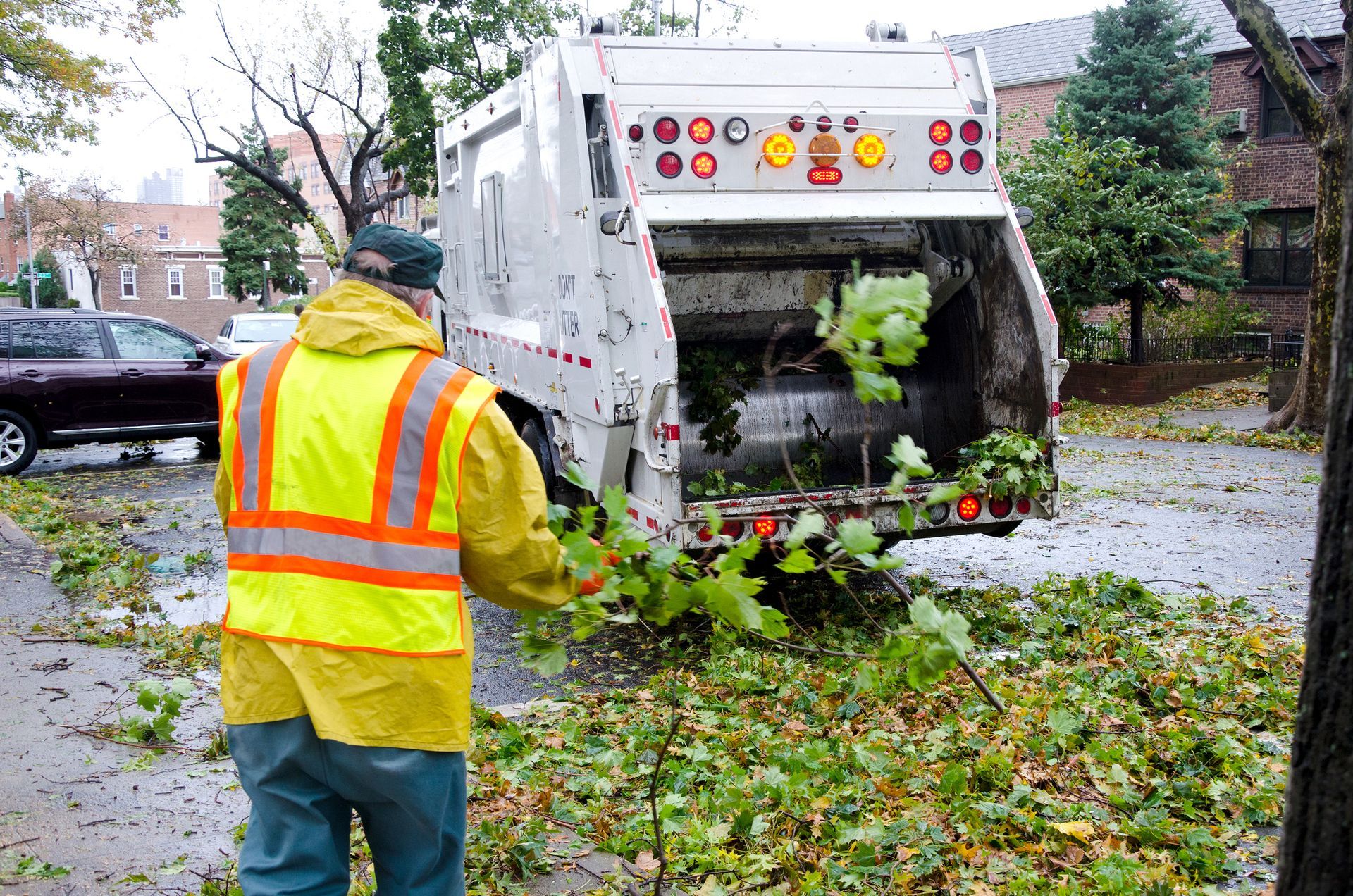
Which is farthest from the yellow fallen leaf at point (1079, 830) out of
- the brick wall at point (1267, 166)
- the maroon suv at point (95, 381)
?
the brick wall at point (1267, 166)

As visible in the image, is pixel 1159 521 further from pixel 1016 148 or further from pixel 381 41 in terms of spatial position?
pixel 381 41

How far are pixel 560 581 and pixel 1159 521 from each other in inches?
287

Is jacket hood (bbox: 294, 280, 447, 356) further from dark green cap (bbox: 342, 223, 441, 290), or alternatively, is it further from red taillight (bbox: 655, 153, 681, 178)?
red taillight (bbox: 655, 153, 681, 178)

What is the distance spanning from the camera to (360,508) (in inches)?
89.3

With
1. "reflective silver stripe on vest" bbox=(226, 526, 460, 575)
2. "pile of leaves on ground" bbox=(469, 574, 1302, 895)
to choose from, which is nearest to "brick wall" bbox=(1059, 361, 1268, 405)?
"pile of leaves on ground" bbox=(469, 574, 1302, 895)

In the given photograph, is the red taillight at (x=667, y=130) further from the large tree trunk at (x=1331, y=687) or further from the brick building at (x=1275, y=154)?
the brick building at (x=1275, y=154)

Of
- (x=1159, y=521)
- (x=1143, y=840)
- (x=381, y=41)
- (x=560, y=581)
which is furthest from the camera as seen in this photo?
(x=381, y=41)

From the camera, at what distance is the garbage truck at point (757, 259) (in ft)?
17.8

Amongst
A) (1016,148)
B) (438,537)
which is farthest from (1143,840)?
(1016,148)

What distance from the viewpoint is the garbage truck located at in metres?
5.41

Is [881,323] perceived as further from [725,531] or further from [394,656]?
[725,531]

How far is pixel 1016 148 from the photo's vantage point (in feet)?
68.7

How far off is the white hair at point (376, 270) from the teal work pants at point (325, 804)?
2.94 feet

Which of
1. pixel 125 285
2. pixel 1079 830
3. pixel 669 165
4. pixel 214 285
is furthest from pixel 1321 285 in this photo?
pixel 214 285
